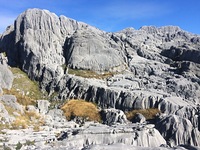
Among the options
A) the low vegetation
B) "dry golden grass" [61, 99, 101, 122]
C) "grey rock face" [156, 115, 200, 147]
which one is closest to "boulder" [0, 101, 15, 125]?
"dry golden grass" [61, 99, 101, 122]

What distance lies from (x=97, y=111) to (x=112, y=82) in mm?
17317

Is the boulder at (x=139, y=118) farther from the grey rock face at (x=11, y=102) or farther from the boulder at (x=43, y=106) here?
the grey rock face at (x=11, y=102)

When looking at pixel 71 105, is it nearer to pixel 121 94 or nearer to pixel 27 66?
pixel 121 94

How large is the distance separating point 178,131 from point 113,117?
794 inches

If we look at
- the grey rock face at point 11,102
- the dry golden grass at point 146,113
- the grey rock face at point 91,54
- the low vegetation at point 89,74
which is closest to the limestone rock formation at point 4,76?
the grey rock face at point 11,102

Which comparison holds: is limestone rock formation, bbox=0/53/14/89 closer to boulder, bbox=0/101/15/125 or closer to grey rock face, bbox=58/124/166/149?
boulder, bbox=0/101/15/125

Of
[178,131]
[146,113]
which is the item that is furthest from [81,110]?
[178,131]

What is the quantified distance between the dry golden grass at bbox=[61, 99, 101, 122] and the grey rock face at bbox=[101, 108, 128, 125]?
2.13 meters

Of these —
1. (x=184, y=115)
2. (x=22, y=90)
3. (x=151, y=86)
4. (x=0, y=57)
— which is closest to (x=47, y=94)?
(x=22, y=90)

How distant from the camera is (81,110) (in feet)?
362

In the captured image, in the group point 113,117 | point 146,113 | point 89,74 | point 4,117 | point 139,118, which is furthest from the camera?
point 89,74

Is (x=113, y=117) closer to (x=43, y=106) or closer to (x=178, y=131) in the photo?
(x=178, y=131)

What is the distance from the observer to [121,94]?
113562 millimetres

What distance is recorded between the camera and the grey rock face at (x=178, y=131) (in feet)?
295
